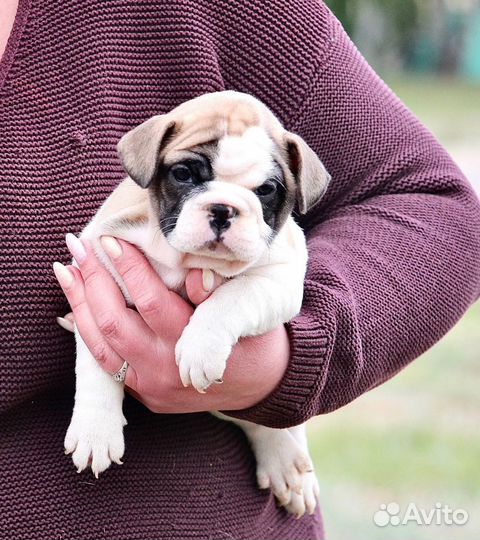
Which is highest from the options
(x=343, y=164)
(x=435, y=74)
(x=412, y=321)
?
(x=343, y=164)

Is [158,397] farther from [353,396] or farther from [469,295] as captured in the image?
[469,295]

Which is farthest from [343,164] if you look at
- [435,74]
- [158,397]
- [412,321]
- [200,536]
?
[435,74]

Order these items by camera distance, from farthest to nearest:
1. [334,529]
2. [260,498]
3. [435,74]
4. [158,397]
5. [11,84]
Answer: [435,74]
[334,529]
[260,498]
[11,84]
[158,397]

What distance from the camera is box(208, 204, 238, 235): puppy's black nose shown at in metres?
1.69

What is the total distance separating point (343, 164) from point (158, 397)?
0.65 metres

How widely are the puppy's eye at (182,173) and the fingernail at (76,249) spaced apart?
0.69ft

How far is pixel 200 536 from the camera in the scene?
191 cm

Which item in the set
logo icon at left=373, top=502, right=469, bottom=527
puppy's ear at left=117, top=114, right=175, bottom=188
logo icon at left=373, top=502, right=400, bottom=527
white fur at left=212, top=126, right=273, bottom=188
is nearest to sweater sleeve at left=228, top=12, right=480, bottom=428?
white fur at left=212, top=126, right=273, bottom=188

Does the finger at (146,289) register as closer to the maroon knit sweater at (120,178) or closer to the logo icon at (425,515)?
the maroon knit sweater at (120,178)

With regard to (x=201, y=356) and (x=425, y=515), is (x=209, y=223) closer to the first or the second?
(x=201, y=356)

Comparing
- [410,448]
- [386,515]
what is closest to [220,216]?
[386,515]

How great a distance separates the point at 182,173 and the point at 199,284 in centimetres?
19

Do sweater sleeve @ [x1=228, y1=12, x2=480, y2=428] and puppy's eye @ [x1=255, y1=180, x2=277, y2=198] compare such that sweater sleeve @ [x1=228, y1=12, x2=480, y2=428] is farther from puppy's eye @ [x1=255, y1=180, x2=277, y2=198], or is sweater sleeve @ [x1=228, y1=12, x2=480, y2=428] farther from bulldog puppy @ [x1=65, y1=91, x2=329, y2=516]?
puppy's eye @ [x1=255, y1=180, x2=277, y2=198]

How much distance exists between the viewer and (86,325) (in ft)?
5.87
